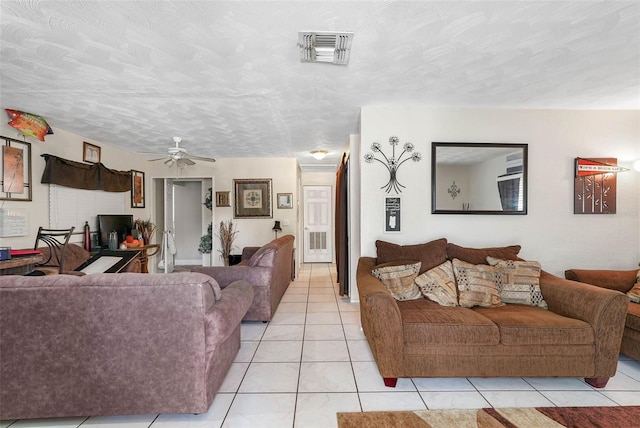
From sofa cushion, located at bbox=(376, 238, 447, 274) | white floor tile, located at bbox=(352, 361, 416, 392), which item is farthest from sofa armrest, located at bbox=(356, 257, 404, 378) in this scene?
sofa cushion, located at bbox=(376, 238, 447, 274)

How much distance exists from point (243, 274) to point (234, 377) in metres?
1.20

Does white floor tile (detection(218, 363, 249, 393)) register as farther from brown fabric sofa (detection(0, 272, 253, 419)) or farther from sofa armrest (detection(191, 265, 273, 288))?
sofa armrest (detection(191, 265, 273, 288))

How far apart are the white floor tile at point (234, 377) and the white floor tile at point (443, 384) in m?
1.30

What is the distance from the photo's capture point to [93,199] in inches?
180

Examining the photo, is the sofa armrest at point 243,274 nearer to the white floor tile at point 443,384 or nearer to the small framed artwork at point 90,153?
the white floor tile at point 443,384

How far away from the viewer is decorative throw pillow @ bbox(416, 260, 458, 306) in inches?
97.6

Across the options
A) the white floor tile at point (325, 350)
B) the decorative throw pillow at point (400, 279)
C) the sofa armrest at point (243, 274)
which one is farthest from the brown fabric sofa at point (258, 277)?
the decorative throw pillow at point (400, 279)

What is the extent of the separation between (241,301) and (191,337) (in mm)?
463

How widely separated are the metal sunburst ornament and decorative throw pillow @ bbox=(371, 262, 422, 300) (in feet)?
3.07

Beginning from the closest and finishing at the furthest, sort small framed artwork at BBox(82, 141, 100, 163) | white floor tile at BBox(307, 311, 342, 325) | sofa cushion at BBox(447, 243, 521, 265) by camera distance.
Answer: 1. sofa cushion at BBox(447, 243, 521, 265)
2. white floor tile at BBox(307, 311, 342, 325)
3. small framed artwork at BBox(82, 141, 100, 163)

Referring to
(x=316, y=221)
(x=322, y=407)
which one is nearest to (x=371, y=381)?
(x=322, y=407)

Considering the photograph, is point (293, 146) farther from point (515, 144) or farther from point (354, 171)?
point (515, 144)

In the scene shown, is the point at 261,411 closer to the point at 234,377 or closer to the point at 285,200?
the point at 234,377

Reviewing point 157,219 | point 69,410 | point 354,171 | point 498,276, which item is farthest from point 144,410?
point 157,219
